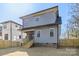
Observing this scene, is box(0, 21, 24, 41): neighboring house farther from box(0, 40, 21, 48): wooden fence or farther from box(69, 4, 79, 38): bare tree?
box(69, 4, 79, 38): bare tree

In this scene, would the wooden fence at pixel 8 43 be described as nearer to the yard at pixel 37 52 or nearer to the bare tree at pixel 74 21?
the yard at pixel 37 52

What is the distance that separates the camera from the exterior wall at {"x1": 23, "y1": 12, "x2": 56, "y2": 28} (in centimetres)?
482

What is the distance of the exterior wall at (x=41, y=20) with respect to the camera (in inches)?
190

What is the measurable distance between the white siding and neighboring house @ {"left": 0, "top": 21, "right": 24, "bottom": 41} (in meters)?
0.15

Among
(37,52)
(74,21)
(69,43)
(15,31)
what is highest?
(74,21)

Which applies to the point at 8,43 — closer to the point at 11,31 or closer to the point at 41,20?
the point at 11,31

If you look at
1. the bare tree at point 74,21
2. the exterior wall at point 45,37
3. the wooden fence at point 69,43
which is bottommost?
the wooden fence at point 69,43

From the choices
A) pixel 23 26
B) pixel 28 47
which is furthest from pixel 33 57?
Result: pixel 23 26

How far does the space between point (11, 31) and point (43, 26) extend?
1.90 ft

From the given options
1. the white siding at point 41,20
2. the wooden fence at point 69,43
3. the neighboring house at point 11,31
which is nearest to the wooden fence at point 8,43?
the neighboring house at point 11,31

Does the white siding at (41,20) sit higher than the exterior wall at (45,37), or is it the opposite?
the white siding at (41,20)

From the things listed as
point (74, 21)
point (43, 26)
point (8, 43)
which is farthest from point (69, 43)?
point (8, 43)

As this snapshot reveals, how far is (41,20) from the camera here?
488cm

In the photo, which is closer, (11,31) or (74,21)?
(74,21)
